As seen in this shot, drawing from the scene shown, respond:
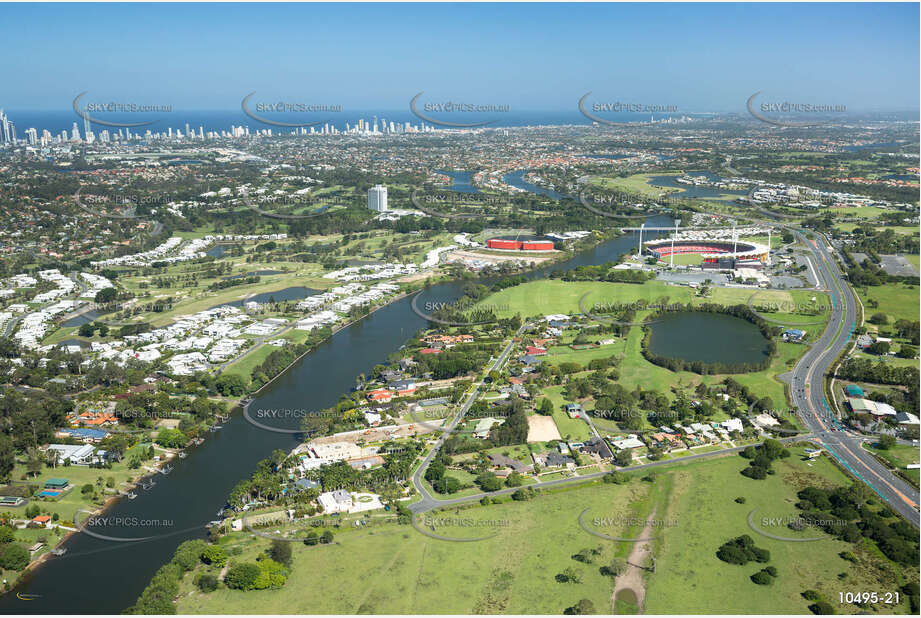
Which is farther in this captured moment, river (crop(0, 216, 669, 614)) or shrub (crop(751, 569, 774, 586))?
river (crop(0, 216, 669, 614))

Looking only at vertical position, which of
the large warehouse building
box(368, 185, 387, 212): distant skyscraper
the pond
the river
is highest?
box(368, 185, 387, 212): distant skyscraper

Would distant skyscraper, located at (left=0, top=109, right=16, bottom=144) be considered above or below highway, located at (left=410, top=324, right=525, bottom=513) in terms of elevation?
above

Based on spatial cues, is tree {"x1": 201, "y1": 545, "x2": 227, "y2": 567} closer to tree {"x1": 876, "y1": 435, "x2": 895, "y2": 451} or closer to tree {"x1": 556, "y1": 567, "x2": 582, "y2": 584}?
tree {"x1": 556, "y1": 567, "x2": 582, "y2": 584}

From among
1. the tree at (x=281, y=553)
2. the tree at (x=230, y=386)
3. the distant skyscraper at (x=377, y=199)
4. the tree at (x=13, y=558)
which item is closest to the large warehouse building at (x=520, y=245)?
the distant skyscraper at (x=377, y=199)

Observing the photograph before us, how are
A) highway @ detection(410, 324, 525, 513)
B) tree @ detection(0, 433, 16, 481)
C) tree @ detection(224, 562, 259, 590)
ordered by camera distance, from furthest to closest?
1. tree @ detection(0, 433, 16, 481)
2. highway @ detection(410, 324, 525, 513)
3. tree @ detection(224, 562, 259, 590)

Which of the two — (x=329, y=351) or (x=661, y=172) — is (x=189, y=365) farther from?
(x=661, y=172)

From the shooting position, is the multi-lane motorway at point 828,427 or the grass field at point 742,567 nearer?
the grass field at point 742,567

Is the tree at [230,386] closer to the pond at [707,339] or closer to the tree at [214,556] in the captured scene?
the tree at [214,556]

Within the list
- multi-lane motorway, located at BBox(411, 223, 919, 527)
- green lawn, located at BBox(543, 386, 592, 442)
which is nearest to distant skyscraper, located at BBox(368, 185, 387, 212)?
multi-lane motorway, located at BBox(411, 223, 919, 527)
